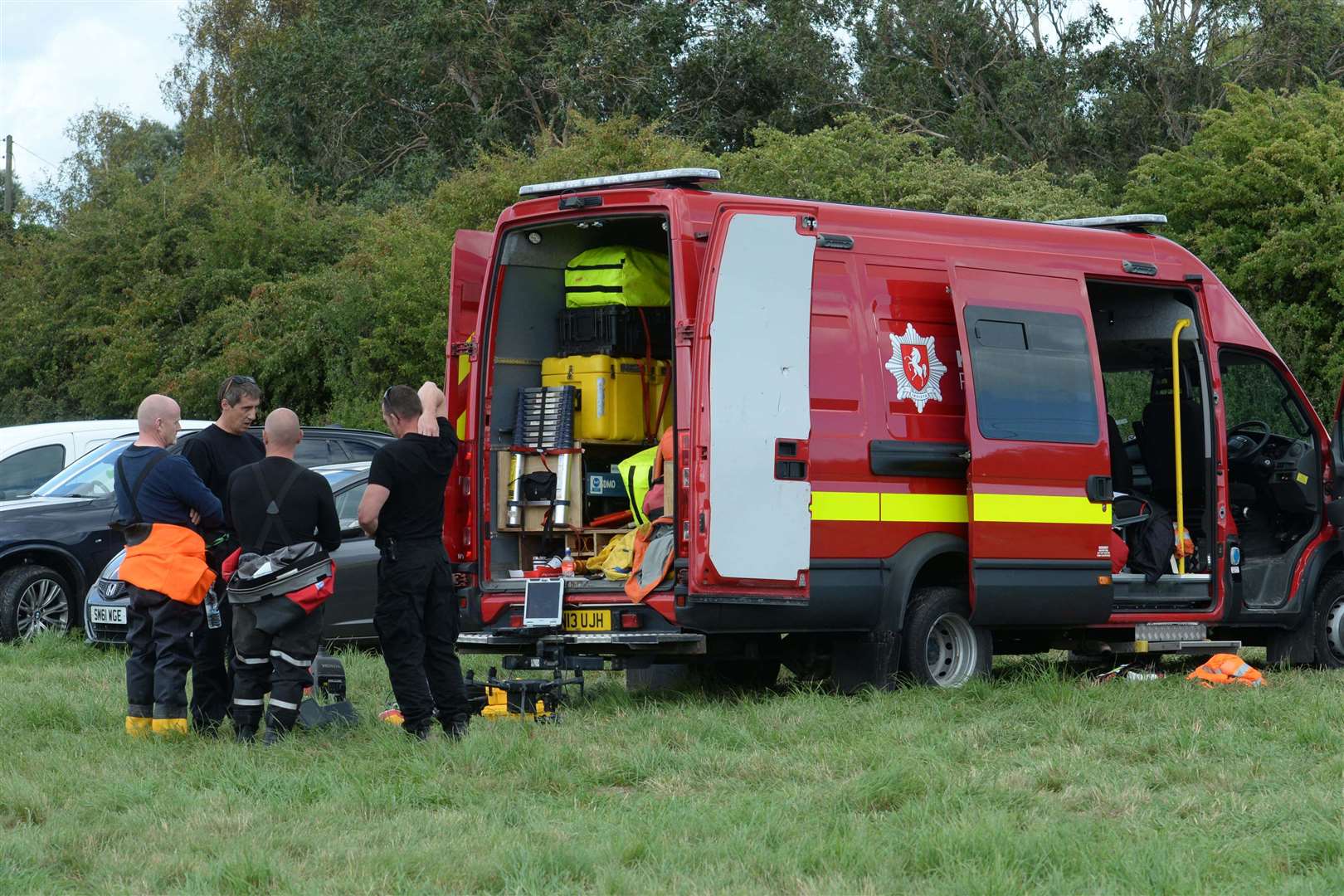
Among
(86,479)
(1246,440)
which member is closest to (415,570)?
(1246,440)

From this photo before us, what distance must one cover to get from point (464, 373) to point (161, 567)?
212cm

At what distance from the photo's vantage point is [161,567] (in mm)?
7902

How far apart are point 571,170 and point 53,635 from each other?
12462 millimetres

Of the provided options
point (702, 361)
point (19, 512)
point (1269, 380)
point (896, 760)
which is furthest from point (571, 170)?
point (896, 760)

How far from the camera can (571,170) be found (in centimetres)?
2306

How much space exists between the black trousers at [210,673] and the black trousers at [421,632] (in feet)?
3.17

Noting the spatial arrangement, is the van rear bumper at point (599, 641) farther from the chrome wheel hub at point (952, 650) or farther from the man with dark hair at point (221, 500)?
the chrome wheel hub at point (952, 650)

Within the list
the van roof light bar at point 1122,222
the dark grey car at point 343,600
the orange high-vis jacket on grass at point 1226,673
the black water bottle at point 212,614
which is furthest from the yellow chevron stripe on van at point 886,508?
the dark grey car at point 343,600

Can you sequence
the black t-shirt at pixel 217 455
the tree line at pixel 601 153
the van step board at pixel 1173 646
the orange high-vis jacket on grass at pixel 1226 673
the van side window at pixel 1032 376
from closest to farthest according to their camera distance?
the black t-shirt at pixel 217 455
the van side window at pixel 1032 376
the orange high-vis jacket on grass at pixel 1226 673
the van step board at pixel 1173 646
the tree line at pixel 601 153

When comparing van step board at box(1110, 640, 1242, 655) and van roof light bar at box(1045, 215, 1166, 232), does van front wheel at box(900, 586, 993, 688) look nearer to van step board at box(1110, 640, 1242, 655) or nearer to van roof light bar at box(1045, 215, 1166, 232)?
van step board at box(1110, 640, 1242, 655)

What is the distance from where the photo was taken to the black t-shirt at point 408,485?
7582mm

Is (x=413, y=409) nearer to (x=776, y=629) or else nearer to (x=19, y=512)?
(x=776, y=629)

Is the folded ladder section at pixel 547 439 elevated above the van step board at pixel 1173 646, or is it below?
above

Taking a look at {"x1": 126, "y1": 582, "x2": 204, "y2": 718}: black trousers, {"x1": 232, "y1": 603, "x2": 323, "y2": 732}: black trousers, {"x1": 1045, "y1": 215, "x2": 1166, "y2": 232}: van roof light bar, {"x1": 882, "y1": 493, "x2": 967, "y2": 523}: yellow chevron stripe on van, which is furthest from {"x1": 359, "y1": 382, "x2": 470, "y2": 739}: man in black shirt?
{"x1": 1045, "y1": 215, "x2": 1166, "y2": 232}: van roof light bar
